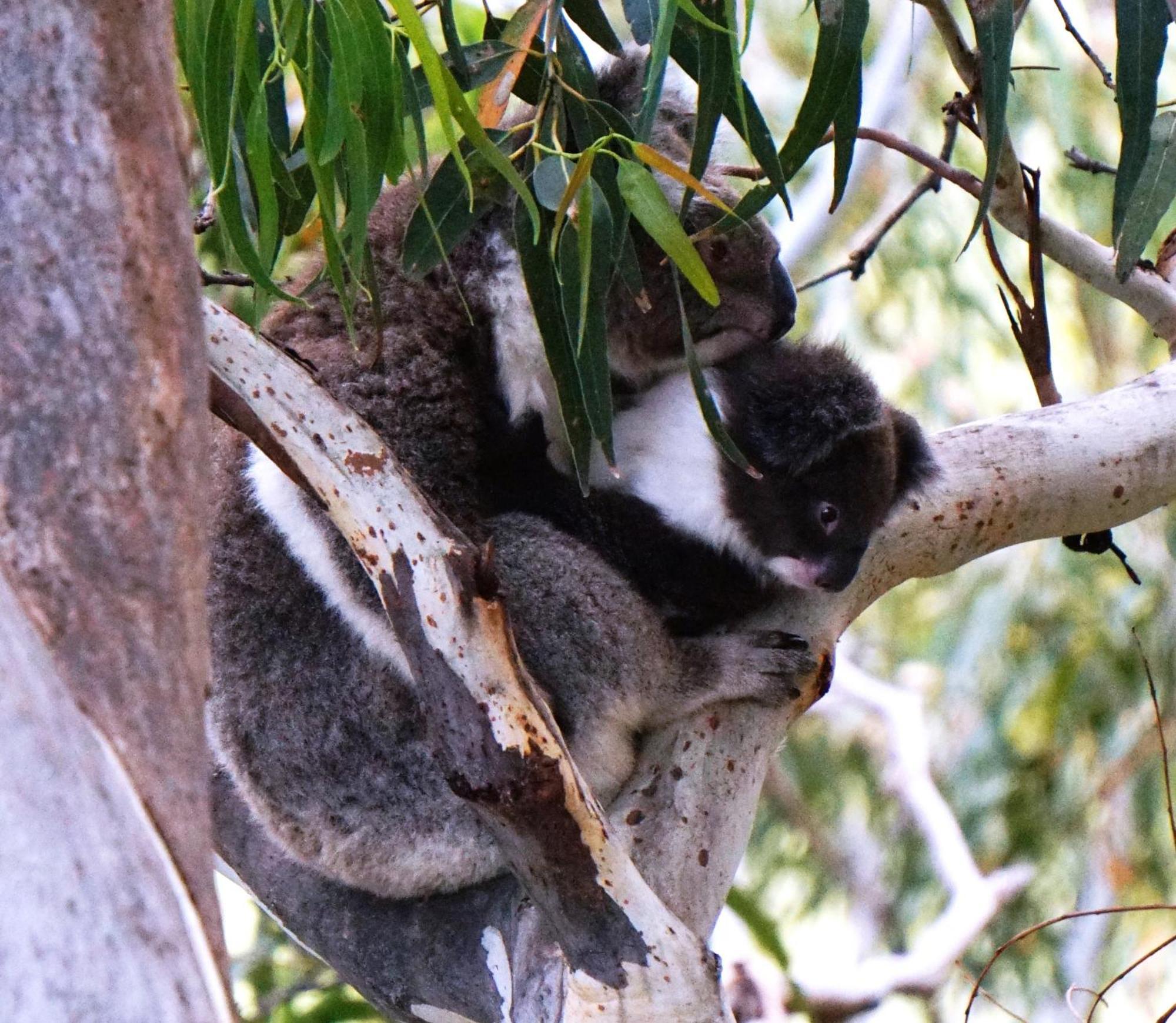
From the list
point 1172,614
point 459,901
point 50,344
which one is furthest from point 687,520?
point 1172,614

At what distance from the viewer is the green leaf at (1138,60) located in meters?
1.54

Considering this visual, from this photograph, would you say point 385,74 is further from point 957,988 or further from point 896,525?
point 957,988

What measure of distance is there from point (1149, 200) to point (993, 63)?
1.11 ft

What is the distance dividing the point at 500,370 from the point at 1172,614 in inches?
113

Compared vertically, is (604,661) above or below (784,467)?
below

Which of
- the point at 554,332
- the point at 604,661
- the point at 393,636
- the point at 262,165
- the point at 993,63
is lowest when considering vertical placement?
the point at 604,661

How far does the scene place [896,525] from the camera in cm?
187

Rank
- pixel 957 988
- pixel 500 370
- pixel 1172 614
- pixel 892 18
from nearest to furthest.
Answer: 1. pixel 500 370
2. pixel 1172 614
3. pixel 957 988
4. pixel 892 18

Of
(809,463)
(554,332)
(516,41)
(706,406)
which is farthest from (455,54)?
(809,463)

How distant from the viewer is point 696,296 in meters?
1.93

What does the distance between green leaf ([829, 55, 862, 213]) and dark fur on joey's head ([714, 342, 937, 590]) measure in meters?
0.35

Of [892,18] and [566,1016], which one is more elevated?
[892,18]

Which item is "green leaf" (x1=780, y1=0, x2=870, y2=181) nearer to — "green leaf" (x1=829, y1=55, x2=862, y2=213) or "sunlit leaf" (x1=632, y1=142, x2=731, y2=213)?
"green leaf" (x1=829, y1=55, x2=862, y2=213)

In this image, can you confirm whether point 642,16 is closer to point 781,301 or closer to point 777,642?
point 781,301
